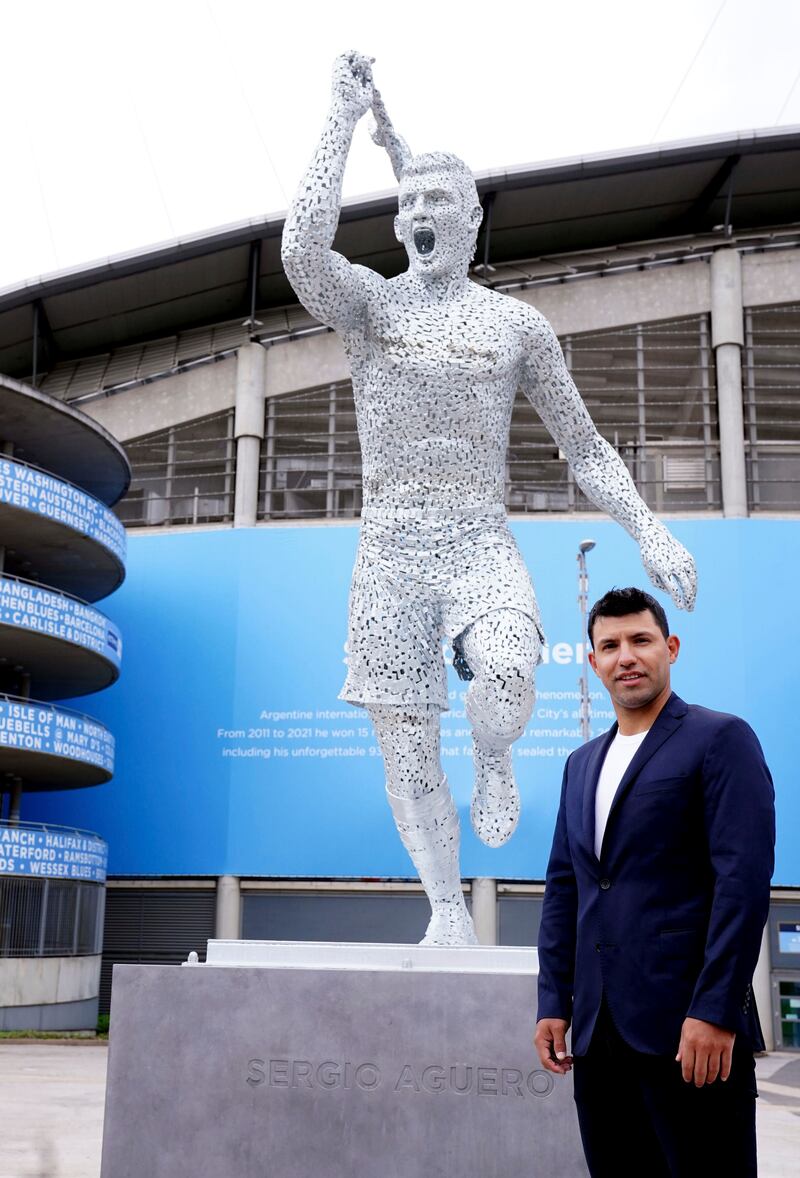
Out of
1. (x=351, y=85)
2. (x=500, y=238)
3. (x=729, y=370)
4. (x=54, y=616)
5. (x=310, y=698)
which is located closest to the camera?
(x=351, y=85)

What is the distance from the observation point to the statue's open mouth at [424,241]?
4520 millimetres

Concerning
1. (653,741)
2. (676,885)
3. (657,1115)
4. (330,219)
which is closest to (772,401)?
(330,219)

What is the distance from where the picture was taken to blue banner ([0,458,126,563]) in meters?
16.5

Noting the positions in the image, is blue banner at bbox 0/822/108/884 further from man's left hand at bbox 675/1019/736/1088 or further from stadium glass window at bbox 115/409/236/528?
man's left hand at bbox 675/1019/736/1088

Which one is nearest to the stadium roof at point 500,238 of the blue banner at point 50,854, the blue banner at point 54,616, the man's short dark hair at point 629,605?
the blue banner at point 54,616

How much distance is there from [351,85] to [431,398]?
1058 mm

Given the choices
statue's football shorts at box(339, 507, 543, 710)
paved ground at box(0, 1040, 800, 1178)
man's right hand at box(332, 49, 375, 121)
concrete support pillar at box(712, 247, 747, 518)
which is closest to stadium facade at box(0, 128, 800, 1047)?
concrete support pillar at box(712, 247, 747, 518)

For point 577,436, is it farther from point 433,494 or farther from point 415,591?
point 415,591

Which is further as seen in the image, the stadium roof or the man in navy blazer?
the stadium roof

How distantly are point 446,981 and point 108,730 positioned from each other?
15.4 m

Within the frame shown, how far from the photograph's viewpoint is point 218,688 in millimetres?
18203

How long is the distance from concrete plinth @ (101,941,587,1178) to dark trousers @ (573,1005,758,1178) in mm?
1402

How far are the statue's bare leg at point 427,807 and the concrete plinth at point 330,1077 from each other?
1.84 feet

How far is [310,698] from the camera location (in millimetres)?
17672
